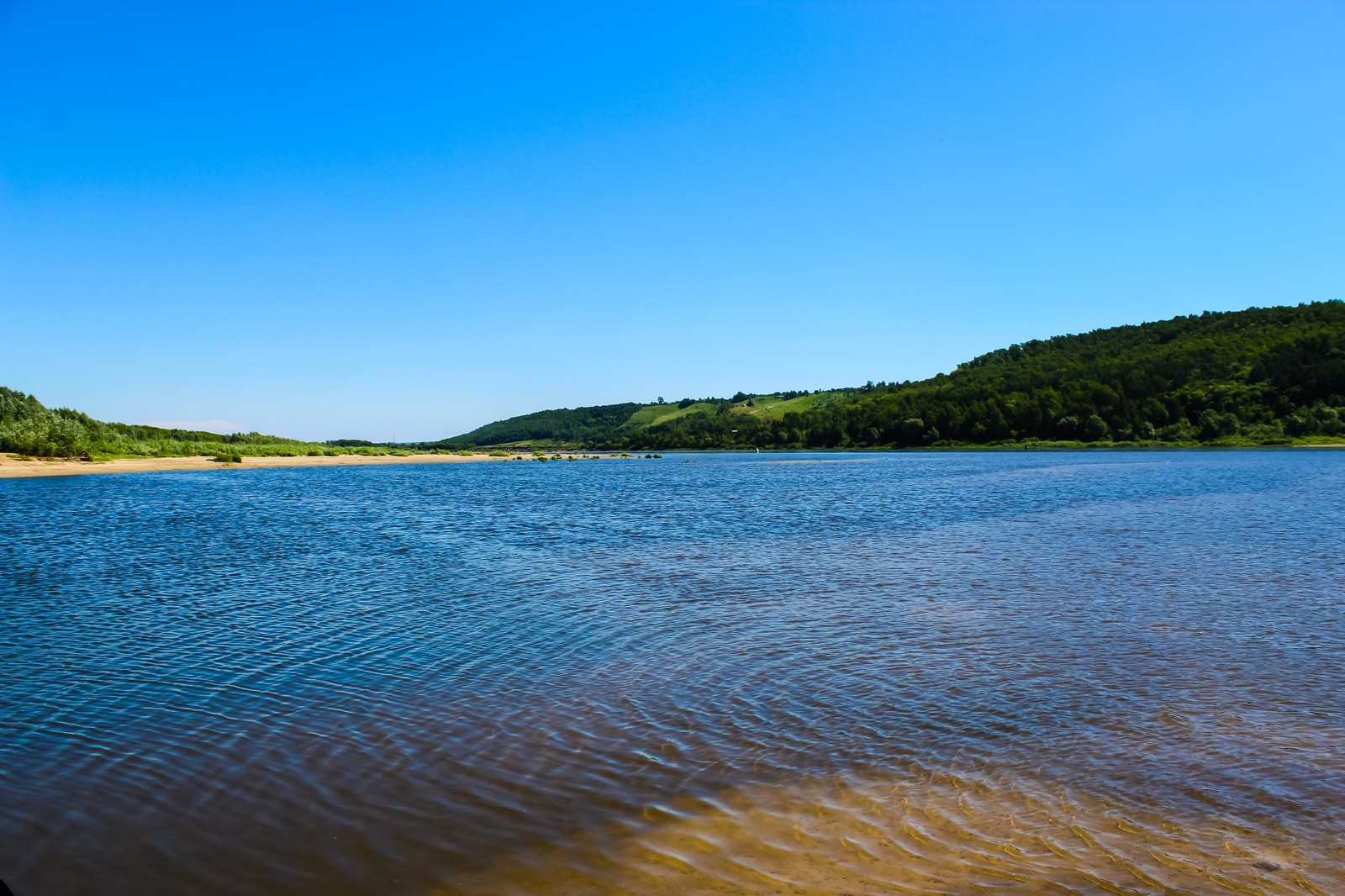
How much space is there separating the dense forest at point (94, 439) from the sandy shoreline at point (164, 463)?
1.79 m

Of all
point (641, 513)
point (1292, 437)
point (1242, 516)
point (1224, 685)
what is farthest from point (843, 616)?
point (1292, 437)

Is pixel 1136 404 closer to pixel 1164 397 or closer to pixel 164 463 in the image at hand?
pixel 1164 397

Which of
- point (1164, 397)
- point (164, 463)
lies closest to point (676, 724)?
point (164, 463)

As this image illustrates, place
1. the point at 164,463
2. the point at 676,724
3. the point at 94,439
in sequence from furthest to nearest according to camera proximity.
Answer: the point at 94,439 → the point at 164,463 → the point at 676,724

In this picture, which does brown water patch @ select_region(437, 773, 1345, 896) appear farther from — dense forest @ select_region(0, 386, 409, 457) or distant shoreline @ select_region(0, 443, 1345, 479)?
dense forest @ select_region(0, 386, 409, 457)

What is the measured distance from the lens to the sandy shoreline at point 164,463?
6231cm

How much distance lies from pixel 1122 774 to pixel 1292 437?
152 m

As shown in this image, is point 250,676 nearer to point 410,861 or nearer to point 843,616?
point 410,861

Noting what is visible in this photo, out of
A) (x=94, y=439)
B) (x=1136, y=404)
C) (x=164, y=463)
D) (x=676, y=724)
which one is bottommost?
(x=676, y=724)

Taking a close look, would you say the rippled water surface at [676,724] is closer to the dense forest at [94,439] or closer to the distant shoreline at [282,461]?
the distant shoreline at [282,461]

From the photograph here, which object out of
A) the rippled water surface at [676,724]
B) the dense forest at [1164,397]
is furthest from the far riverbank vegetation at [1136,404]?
the rippled water surface at [676,724]

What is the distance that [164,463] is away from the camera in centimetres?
8412

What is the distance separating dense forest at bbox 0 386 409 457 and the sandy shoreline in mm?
1785

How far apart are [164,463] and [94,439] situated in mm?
9939
